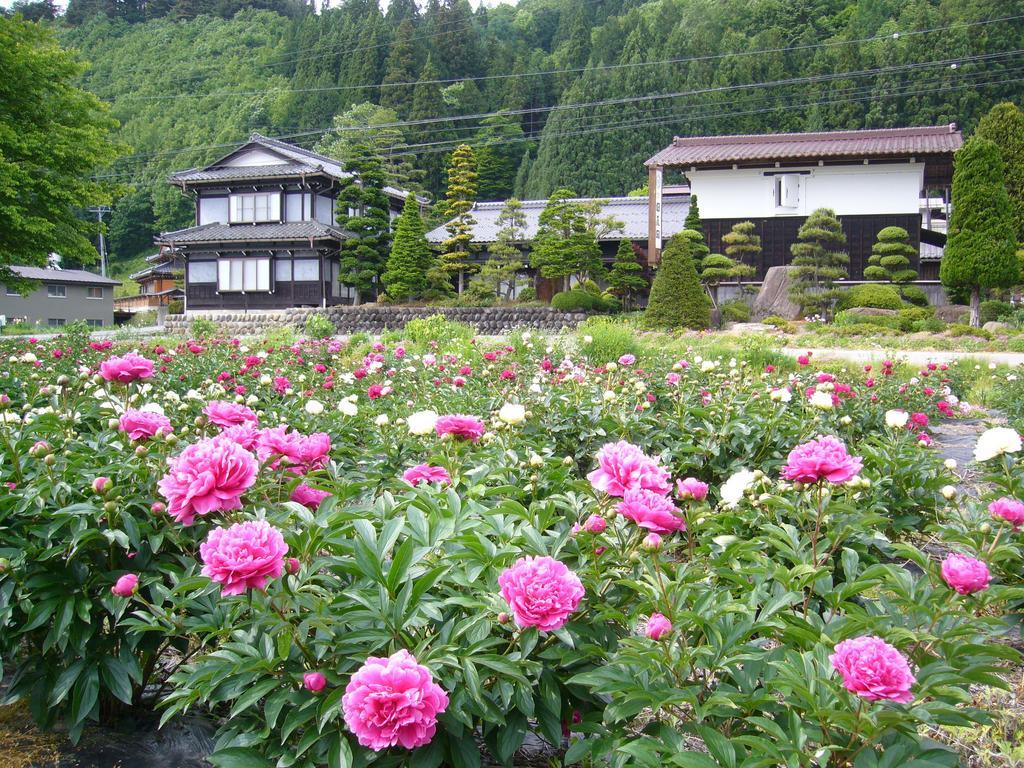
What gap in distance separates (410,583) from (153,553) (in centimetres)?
69

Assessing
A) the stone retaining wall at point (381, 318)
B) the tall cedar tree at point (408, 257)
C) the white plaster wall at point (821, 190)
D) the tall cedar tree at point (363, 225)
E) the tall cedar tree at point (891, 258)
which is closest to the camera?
the tall cedar tree at point (891, 258)

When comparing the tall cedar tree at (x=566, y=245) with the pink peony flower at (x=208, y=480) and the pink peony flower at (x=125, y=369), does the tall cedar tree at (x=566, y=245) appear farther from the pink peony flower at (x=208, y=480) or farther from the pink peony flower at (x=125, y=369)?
the pink peony flower at (x=208, y=480)

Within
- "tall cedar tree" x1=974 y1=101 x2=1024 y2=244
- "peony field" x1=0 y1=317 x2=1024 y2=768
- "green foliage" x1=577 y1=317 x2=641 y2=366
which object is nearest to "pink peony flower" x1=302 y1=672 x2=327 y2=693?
"peony field" x1=0 y1=317 x2=1024 y2=768

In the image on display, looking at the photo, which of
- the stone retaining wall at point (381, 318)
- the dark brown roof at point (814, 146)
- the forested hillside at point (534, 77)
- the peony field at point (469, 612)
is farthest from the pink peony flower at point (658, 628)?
the forested hillside at point (534, 77)

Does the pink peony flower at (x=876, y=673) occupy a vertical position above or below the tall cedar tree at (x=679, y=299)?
below

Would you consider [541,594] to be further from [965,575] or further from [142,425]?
[142,425]

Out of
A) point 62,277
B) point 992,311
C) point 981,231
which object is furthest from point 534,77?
point 992,311

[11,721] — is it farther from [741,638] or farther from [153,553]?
[741,638]

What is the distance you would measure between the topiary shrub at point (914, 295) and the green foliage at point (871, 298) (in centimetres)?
110

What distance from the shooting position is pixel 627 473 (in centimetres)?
150

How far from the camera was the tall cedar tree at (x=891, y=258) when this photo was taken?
773 inches

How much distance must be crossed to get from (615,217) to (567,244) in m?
4.24

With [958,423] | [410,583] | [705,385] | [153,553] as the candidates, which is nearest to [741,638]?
[410,583]

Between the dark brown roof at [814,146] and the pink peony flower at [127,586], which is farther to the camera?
the dark brown roof at [814,146]
